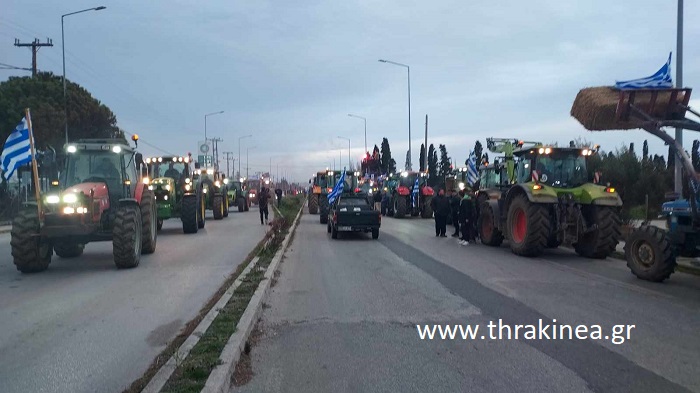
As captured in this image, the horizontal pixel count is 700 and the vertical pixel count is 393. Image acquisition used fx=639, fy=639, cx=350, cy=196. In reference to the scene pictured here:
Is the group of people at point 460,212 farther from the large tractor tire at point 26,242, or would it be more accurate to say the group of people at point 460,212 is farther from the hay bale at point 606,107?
the large tractor tire at point 26,242

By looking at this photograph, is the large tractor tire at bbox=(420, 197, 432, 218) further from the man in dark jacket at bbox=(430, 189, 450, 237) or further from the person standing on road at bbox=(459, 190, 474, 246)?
the person standing on road at bbox=(459, 190, 474, 246)

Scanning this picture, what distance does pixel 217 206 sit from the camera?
33.6 meters

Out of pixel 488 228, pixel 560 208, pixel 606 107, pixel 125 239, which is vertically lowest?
pixel 488 228

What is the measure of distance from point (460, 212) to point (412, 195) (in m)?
14.5

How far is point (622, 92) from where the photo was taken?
1166 centimetres

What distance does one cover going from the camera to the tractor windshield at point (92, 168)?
14.9 metres

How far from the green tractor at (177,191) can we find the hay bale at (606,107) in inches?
593

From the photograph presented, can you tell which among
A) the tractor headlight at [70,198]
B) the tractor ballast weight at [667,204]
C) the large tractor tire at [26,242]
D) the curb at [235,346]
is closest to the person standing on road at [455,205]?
the tractor ballast weight at [667,204]

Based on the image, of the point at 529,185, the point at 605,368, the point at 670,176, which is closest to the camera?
the point at 605,368

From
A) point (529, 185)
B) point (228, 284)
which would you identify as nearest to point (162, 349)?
point (228, 284)

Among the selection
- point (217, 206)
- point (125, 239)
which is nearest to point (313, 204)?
point (217, 206)

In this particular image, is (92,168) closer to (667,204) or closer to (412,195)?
(667,204)

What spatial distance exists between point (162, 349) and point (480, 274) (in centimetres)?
723

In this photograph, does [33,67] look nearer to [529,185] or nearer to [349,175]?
[349,175]
